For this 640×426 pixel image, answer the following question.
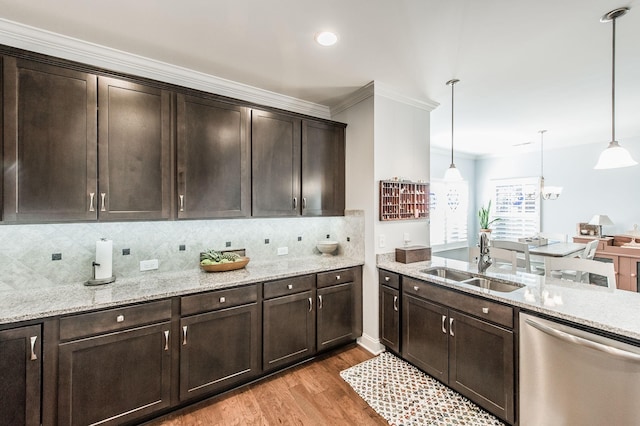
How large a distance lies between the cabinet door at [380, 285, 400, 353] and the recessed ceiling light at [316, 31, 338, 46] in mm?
2288

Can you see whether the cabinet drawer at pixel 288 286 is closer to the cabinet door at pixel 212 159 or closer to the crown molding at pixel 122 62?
the cabinet door at pixel 212 159

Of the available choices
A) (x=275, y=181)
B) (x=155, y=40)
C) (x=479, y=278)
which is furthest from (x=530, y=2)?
(x=155, y=40)

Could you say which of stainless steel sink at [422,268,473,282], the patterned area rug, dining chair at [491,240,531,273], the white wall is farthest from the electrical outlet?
the white wall

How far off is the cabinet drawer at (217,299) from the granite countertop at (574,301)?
1.51 meters

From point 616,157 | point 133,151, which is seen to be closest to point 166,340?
point 133,151

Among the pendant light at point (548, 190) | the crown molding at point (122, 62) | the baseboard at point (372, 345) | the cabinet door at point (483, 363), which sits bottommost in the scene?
the baseboard at point (372, 345)

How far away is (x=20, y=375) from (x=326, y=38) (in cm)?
292

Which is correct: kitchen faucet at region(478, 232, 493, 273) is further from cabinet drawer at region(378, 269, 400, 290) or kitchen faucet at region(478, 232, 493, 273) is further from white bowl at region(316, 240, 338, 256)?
white bowl at region(316, 240, 338, 256)

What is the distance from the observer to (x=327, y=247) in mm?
3342

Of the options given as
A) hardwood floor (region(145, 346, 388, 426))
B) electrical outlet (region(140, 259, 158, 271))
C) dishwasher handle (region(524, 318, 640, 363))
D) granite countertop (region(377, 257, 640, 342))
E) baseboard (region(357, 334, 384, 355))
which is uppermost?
electrical outlet (region(140, 259, 158, 271))

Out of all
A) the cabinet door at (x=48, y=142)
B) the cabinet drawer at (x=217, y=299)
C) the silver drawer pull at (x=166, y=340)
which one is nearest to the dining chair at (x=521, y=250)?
the cabinet drawer at (x=217, y=299)

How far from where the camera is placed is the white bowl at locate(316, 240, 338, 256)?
3342 mm

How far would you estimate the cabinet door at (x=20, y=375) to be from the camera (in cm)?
154

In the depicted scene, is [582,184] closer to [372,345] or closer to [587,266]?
[587,266]
